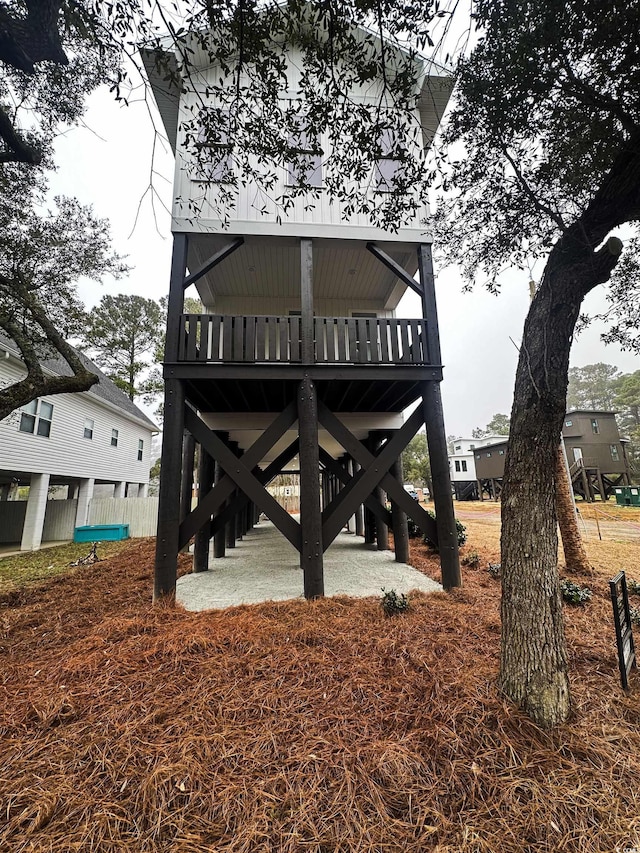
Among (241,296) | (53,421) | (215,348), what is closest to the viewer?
(215,348)

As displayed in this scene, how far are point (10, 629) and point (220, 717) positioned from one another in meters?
3.44

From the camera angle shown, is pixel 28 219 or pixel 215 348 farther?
pixel 28 219

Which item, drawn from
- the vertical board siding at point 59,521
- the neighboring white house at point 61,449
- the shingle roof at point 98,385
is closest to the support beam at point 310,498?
the neighboring white house at point 61,449

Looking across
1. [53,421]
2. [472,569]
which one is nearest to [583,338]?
[472,569]

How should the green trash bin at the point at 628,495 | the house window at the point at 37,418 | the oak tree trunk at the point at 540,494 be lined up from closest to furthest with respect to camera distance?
the oak tree trunk at the point at 540,494
the house window at the point at 37,418
the green trash bin at the point at 628,495

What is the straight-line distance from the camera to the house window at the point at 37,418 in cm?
1155

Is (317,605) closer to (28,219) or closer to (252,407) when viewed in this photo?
(252,407)

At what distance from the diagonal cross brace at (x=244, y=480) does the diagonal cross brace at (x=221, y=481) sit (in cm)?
2

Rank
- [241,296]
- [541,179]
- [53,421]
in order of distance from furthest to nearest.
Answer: [53,421]
[241,296]
[541,179]

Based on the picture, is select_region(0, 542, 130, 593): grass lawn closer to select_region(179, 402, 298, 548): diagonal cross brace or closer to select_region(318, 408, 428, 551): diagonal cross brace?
select_region(179, 402, 298, 548): diagonal cross brace

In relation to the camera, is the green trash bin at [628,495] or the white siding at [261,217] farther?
the green trash bin at [628,495]

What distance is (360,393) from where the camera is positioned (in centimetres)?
640

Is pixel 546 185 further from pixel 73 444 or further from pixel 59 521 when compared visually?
pixel 59 521

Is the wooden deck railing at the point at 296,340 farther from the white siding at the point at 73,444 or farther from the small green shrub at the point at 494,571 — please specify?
the white siding at the point at 73,444
